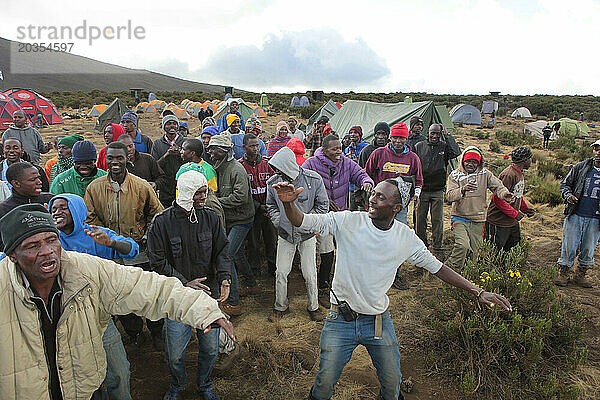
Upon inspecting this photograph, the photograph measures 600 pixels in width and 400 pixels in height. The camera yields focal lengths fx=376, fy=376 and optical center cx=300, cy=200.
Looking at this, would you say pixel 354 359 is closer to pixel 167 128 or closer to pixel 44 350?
pixel 44 350

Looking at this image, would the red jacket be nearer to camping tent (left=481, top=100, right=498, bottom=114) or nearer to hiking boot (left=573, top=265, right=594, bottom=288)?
hiking boot (left=573, top=265, right=594, bottom=288)

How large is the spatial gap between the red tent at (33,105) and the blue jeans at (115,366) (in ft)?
78.1

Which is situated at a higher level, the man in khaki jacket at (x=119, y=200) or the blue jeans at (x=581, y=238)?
the man in khaki jacket at (x=119, y=200)

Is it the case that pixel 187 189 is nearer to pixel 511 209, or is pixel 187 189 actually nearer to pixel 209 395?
pixel 209 395

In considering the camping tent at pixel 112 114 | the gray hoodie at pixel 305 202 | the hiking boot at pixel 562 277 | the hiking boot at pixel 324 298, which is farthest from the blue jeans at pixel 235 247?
the camping tent at pixel 112 114

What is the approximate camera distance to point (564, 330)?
3.77 metres

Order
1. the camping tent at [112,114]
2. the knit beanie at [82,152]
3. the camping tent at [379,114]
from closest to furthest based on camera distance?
the knit beanie at [82,152], the camping tent at [379,114], the camping tent at [112,114]

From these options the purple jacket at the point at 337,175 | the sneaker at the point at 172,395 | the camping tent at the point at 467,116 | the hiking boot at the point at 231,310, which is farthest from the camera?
the camping tent at the point at 467,116

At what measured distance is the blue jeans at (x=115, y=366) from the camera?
249 centimetres

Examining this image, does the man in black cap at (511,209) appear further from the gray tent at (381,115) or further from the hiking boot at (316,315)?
the gray tent at (381,115)

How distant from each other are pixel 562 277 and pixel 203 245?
17.1 feet

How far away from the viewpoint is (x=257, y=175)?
17.2 ft

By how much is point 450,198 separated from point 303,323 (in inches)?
96.3

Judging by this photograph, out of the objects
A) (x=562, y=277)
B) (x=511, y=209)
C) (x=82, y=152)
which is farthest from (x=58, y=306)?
(x=562, y=277)
